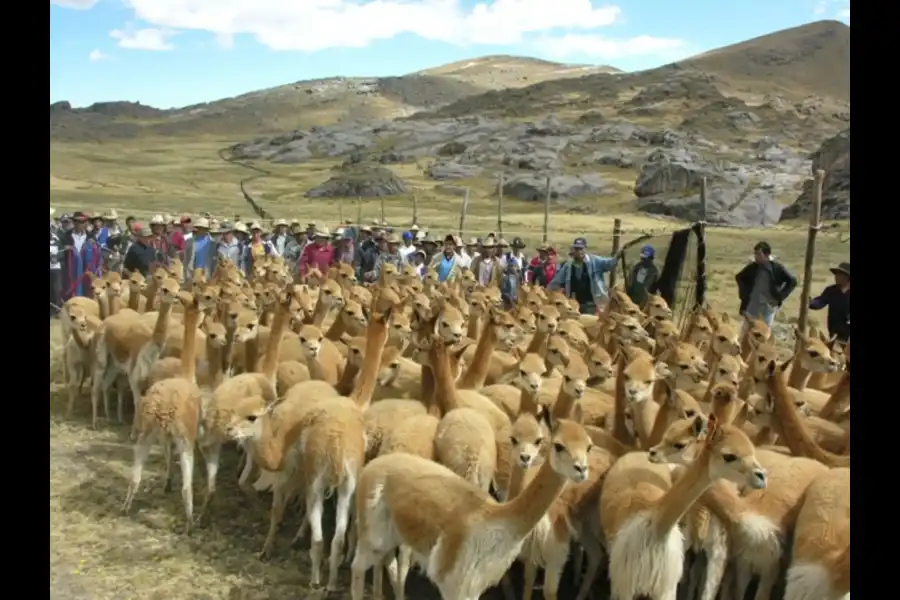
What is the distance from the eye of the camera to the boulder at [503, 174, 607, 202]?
1846 inches

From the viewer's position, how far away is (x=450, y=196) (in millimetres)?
50375

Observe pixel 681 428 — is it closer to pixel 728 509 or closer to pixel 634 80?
pixel 728 509

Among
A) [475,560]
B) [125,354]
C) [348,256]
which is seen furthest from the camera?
[348,256]

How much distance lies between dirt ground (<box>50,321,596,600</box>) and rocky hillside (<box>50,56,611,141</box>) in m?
110

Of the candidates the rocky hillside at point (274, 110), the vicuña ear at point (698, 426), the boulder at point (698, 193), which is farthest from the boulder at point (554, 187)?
the rocky hillside at point (274, 110)

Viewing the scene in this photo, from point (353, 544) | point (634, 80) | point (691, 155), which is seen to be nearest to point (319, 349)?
point (353, 544)

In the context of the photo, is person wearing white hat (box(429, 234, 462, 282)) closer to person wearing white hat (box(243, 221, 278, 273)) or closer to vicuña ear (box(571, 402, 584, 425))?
person wearing white hat (box(243, 221, 278, 273))

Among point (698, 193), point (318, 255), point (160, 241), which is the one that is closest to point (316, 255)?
point (318, 255)

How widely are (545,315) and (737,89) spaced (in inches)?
4761

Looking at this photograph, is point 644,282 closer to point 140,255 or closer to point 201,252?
point 201,252

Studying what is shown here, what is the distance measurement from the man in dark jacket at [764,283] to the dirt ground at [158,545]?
6.09m

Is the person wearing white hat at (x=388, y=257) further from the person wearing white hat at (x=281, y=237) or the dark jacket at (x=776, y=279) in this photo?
the dark jacket at (x=776, y=279)

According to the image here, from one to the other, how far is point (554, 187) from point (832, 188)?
57.2 feet

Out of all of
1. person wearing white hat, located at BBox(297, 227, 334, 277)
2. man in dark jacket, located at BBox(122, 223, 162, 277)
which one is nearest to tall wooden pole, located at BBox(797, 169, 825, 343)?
person wearing white hat, located at BBox(297, 227, 334, 277)
